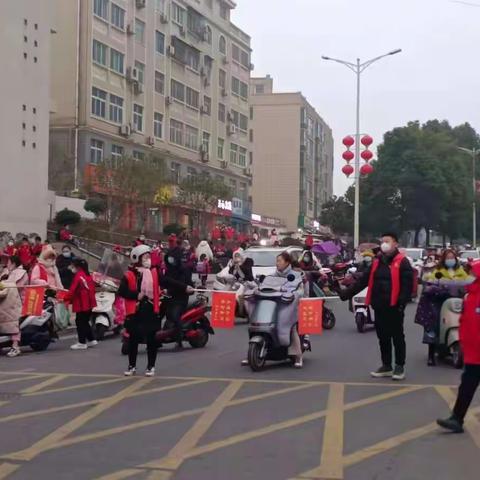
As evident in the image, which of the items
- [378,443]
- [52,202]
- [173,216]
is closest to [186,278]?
[378,443]

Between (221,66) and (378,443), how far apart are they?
65549 mm

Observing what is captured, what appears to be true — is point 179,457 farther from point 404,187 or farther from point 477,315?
point 404,187

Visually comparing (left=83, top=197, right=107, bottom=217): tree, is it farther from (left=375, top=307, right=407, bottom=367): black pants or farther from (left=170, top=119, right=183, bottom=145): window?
(left=375, top=307, right=407, bottom=367): black pants

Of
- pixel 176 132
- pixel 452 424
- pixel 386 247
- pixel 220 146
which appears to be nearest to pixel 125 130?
pixel 176 132

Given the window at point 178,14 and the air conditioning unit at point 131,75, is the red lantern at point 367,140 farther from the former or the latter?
the window at point 178,14

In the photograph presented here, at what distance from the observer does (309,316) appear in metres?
11.6

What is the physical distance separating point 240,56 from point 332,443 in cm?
7009

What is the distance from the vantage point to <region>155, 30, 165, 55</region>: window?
189ft

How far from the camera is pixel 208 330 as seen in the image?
14.0 meters

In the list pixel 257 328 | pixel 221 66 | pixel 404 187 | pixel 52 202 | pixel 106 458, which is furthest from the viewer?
pixel 221 66

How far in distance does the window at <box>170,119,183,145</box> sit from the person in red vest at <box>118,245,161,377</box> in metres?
50.0

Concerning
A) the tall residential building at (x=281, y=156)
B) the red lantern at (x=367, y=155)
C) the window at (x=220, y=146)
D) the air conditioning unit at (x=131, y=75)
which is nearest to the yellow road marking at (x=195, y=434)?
the red lantern at (x=367, y=155)

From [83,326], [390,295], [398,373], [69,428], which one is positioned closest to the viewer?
[69,428]

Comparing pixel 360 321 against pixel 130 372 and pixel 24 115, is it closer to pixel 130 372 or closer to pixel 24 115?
pixel 130 372
